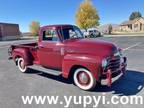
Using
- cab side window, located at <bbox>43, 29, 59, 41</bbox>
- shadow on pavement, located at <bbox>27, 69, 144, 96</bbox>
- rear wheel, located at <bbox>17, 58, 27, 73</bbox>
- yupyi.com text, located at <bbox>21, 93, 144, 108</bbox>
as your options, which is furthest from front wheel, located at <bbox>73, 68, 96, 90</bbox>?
rear wheel, located at <bbox>17, 58, 27, 73</bbox>

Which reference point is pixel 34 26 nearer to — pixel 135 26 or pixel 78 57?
pixel 135 26

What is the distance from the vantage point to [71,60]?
6219 millimetres

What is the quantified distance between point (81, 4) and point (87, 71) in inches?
1921

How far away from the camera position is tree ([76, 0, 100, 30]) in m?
52.2

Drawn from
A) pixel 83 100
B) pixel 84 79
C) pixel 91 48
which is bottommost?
pixel 83 100

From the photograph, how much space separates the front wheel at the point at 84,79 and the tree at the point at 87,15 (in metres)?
46.9

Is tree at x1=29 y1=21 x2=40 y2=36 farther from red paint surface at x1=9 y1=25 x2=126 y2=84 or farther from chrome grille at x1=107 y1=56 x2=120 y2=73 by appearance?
chrome grille at x1=107 y1=56 x2=120 y2=73

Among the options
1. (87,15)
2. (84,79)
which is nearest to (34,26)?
(87,15)

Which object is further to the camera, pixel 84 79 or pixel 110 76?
pixel 84 79

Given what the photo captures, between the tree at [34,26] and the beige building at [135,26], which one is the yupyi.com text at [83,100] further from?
the tree at [34,26]

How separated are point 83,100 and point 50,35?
2983 millimetres

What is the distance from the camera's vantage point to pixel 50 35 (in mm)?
7418

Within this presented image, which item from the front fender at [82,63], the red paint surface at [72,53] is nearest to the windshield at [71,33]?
the red paint surface at [72,53]

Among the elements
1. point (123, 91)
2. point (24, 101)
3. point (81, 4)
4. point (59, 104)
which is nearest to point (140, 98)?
point (123, 91)
